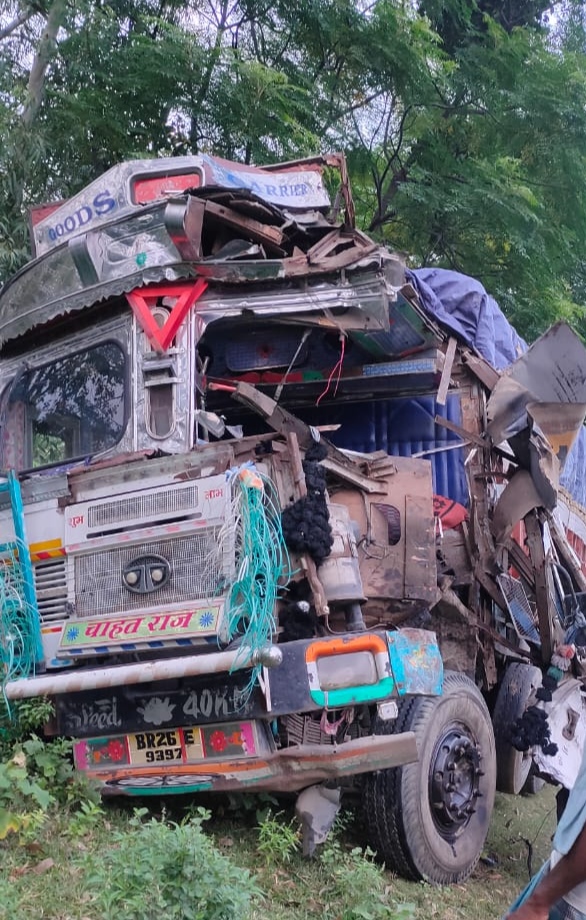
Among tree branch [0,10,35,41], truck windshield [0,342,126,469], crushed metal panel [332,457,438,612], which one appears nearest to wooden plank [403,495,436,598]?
crushed metal panel [332,457,438,612]

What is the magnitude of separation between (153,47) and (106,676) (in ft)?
24.5

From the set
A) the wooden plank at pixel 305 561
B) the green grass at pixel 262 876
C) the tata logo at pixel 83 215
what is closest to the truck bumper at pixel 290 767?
the green grass at pixel 262 876

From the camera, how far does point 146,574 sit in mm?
4469

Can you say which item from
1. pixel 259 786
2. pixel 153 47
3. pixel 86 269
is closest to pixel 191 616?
pixel 259 786

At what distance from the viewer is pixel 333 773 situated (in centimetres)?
416

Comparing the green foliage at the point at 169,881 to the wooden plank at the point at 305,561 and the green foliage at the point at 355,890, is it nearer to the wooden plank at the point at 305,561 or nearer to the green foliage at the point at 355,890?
the green foliage at the point at 355,890

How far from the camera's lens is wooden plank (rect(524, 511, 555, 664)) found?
591 centimetres

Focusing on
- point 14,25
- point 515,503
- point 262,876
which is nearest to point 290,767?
point 262,876

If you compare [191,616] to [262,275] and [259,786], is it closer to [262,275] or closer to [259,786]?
[259,786]

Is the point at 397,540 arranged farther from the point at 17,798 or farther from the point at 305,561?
the point at 17,798

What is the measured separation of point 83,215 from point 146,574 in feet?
8.05

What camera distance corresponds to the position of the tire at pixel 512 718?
5.96m

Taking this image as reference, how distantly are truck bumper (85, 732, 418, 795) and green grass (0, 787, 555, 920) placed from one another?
25 cm

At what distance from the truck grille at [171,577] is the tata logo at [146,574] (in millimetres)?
20
